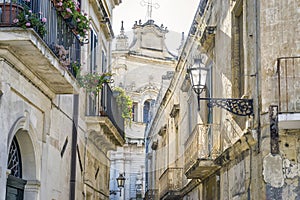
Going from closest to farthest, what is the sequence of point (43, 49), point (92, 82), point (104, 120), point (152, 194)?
point (43, 49), point (92, 82), point (104, 120), point (152, 194)

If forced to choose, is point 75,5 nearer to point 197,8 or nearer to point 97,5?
point 97,5

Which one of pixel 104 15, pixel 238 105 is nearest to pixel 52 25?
pixel 238 105

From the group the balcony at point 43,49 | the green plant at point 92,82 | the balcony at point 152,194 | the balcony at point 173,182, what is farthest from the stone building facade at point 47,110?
the balcony at point 152,194

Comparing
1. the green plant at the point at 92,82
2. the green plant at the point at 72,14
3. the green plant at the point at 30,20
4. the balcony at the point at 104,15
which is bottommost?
the green plant at the point at 30,20

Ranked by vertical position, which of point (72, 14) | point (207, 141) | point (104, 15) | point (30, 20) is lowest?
point (207, 141)

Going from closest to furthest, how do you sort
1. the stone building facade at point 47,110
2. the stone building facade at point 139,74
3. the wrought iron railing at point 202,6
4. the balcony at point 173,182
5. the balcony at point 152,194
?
1. the stone building facade at point 47,110
2. the wrought iron railing at point 202,6
3. the balcony at point 173,182
4. the balcony at point 152,194
5. the stone building facade at point 139,74

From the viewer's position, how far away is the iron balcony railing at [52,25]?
8.45 metres

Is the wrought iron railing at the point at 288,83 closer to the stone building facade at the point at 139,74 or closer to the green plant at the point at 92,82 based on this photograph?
the green plant at the point at 92,82

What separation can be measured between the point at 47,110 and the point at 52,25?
1.55 m

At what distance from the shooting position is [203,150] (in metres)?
14.0

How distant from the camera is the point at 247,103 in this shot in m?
10.6

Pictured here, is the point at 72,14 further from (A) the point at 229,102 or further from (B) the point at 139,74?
(B) the point at 139,74

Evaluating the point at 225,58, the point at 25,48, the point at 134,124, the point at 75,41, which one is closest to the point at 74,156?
the point at 75,41

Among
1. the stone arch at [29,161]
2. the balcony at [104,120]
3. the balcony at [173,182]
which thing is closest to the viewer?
the stone arch at [29,161]
